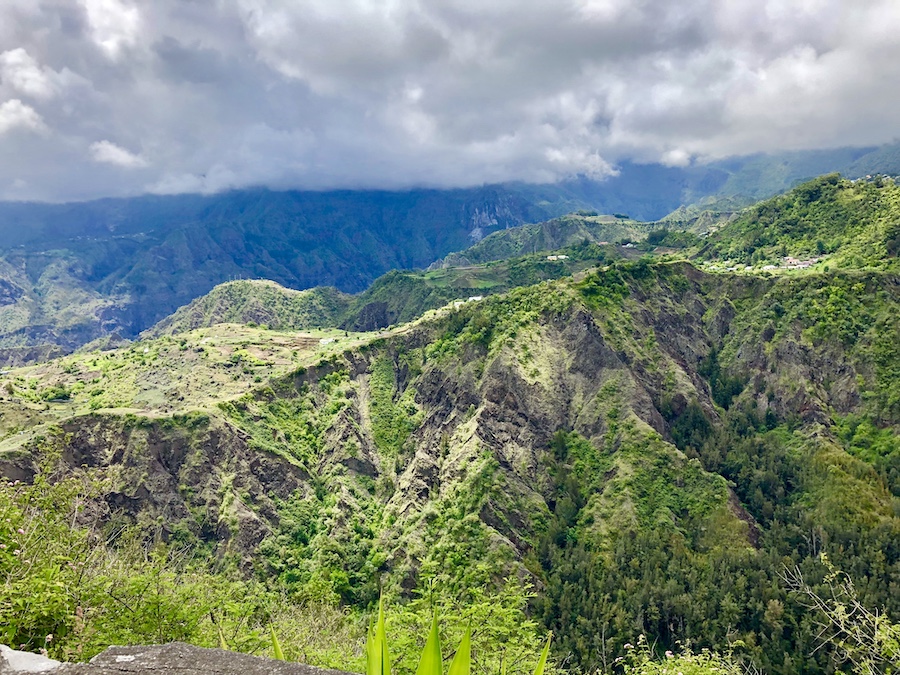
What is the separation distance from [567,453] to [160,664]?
11512 cm

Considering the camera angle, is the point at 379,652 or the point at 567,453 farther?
the point at 567,453

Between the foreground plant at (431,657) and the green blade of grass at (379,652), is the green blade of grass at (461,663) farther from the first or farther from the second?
the green blade of grass at (379,652)

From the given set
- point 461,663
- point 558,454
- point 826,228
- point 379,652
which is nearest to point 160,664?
point 379,652

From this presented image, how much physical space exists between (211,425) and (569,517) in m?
73.2

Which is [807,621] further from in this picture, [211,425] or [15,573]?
[211,425]

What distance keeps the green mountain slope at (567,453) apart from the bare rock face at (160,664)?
267ft

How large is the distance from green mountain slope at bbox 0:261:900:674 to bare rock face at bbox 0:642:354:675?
81.2 m

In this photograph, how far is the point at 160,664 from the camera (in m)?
8.52

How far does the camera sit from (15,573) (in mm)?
18297

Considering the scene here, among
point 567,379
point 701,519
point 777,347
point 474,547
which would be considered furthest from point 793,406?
point 474,547

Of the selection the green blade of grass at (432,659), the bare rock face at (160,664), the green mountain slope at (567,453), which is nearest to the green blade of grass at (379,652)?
the green blade of grass at (432,659)

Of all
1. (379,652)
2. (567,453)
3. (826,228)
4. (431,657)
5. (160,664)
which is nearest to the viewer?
(431,657)

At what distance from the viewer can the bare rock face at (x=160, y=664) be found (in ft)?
27.1

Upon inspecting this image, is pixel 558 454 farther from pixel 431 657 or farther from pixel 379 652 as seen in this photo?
pixel 431 657
